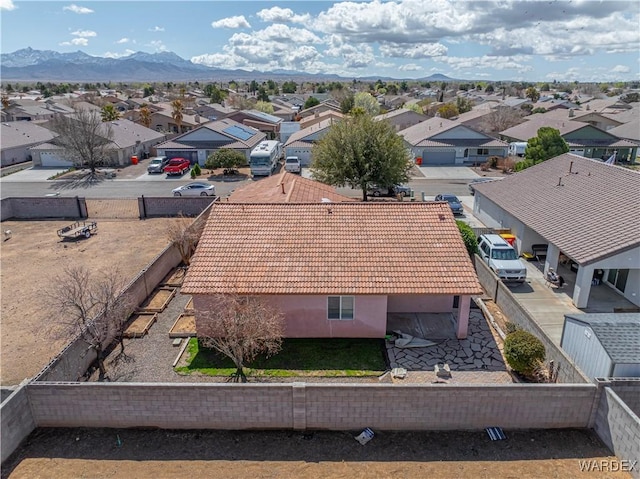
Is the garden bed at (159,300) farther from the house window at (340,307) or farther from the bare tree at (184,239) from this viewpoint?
the house window at (340,307)

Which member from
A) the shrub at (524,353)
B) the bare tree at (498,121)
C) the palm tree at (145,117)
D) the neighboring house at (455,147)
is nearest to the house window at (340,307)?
the shrub at (524,353)

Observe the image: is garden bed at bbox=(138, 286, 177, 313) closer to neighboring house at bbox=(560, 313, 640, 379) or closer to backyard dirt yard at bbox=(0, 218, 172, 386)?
backyard dirt yard at bbox=(0, 218, 172, 386)

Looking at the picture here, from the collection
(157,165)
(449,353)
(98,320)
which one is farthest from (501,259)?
(157,165)

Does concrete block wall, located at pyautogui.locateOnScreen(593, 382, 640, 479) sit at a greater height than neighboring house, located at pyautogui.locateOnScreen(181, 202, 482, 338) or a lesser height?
lesser

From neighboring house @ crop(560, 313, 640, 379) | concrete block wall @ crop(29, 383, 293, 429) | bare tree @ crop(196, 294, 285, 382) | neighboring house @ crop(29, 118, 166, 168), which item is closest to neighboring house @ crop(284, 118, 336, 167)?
neighboring house @ crop(29, 118, 166, 168)

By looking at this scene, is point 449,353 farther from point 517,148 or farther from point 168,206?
point 517,148
